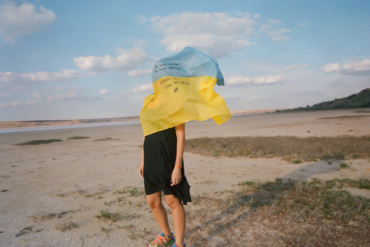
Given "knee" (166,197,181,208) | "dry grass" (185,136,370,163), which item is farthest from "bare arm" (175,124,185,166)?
"dry grass" (185,136,370,163)

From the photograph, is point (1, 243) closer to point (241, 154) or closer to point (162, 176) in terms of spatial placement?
point (162, 176)

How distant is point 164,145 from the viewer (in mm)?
2611

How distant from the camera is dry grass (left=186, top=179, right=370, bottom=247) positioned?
290cm

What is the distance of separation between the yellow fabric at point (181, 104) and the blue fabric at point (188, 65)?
7 cm

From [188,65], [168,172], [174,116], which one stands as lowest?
[168,172]

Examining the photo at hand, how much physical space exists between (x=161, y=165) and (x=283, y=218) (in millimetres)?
2132

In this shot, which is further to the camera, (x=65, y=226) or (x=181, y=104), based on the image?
(x=65, y=226)

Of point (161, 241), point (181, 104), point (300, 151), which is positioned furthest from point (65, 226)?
point (300, 151)

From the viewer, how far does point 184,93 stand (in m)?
2.48

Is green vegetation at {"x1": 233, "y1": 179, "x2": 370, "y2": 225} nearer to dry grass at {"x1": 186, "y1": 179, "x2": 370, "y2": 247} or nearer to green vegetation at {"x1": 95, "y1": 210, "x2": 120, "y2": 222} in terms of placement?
dry grass at {"x1": 186, "y1": 179, "x2": 370, "y2": 247}

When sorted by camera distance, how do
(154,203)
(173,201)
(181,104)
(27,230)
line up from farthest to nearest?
1. (27,230)
2. (154,203)
3. (173,201)
4. (181,104)

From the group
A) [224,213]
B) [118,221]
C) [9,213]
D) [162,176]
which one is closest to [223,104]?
[162,176]

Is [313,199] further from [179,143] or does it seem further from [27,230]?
[27,230]

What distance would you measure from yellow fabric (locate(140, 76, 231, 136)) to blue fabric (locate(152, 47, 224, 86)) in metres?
0.07
